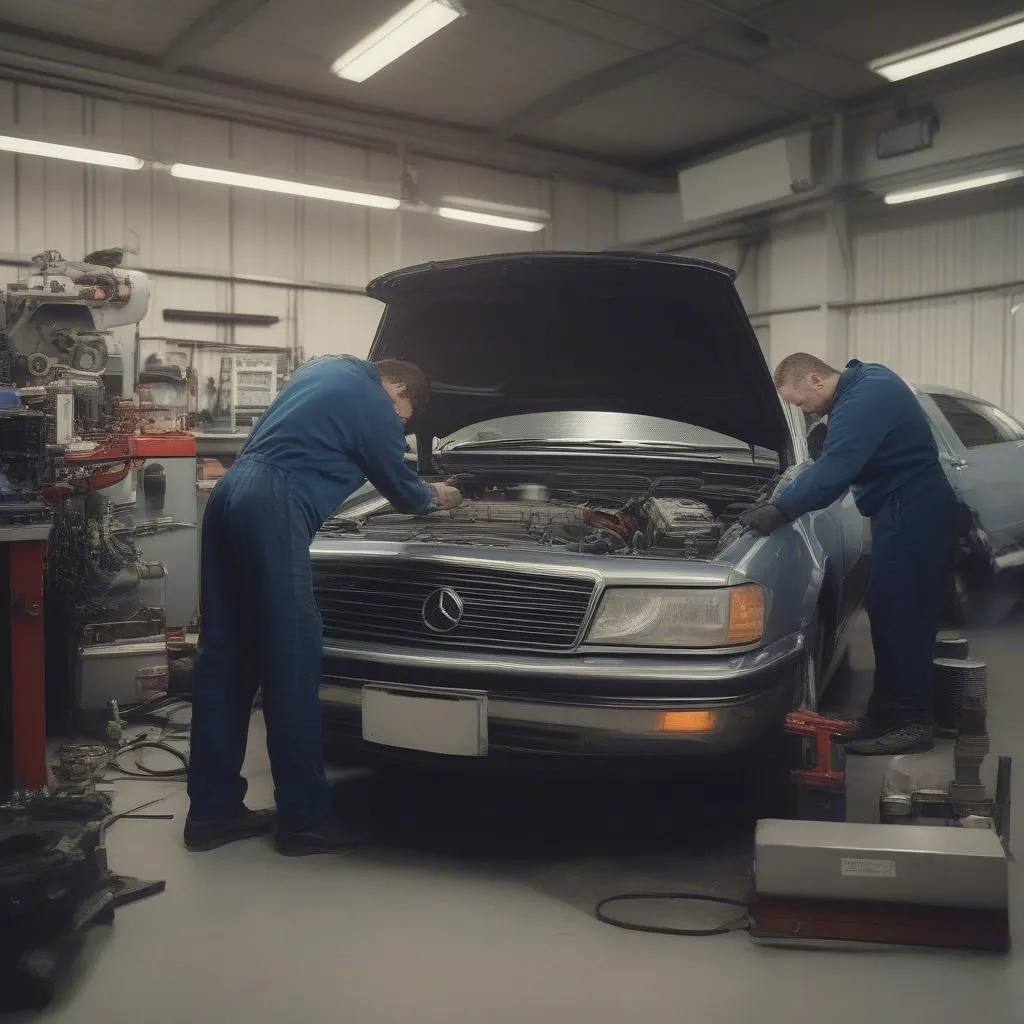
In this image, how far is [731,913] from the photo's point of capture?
2295 millimetres

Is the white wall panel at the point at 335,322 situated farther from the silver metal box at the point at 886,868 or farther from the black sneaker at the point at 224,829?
the silver metal box at the point at 886,868

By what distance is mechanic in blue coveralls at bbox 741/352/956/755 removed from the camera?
3.47m

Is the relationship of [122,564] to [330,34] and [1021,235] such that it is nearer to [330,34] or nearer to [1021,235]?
[330,34]

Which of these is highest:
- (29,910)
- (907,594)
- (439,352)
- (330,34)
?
(330,34)

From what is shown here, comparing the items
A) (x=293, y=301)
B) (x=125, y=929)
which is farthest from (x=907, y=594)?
(x=293, y=301)

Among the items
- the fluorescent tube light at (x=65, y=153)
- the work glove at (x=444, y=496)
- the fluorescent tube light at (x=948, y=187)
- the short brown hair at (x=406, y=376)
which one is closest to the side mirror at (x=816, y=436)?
the work glove at (x=444, y=496)

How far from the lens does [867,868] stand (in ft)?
6.98

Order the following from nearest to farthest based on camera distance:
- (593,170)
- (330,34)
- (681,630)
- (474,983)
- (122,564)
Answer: (474,983) < (681,630) < (122,564) < (330,34) < (593,170)

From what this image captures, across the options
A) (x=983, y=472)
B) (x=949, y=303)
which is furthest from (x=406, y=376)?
(x=949, y=303)

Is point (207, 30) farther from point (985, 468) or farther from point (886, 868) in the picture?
point (886, 868)

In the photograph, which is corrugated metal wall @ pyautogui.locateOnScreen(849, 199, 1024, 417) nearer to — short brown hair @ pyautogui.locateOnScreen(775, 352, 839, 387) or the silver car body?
the silver car body

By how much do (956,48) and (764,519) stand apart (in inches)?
258

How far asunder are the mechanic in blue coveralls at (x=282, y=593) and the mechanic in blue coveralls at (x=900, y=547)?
1.56 m

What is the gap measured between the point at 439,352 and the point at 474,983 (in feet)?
7.07
